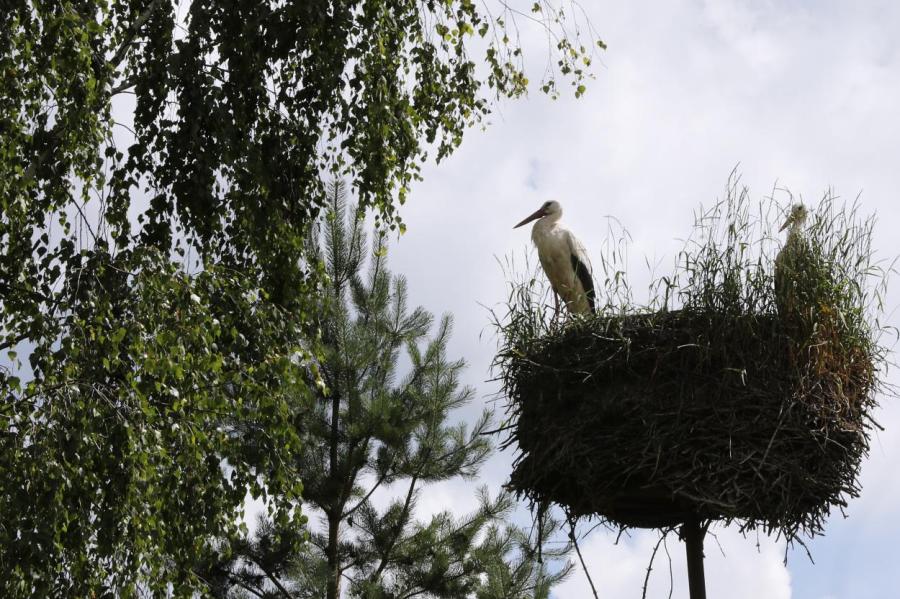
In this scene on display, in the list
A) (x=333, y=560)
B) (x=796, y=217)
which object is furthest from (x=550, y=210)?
(x=333, y=560)

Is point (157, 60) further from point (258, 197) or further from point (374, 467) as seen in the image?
point (374, 467)

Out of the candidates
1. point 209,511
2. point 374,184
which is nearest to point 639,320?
point 374,184

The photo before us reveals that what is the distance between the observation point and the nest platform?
192 inches

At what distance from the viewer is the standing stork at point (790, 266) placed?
514 cm

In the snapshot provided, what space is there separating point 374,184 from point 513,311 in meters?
0.88

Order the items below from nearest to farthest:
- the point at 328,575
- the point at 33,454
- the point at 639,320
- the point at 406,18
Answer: the point at 33,454, the point at 639,320, the point at 406,18, the point at 328,575

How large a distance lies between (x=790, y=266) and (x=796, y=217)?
0.35 meters

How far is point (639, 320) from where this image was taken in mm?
5367

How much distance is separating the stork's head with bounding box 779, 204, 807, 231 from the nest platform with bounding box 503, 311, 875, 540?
1.76 feet

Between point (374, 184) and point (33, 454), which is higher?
point (374, 184)

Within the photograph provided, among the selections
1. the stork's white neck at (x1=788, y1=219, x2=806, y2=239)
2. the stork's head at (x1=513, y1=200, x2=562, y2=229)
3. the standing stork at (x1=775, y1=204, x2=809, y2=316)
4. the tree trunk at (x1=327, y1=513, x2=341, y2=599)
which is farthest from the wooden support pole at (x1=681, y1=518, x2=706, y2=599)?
the tree trunk at (x1=327, y1=513, x2=341, y2=599)

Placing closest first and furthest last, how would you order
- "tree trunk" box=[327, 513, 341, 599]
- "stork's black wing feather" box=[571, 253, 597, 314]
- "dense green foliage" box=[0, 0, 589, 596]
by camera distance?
1. "dense green foliage" box=[0, 0, 589, 596]
2. "stork's black wing feather" box=[571, 253, 597, 314]
3. "tree trunk" box=[327, 513, 341, 599]

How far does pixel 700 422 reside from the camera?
4934mm

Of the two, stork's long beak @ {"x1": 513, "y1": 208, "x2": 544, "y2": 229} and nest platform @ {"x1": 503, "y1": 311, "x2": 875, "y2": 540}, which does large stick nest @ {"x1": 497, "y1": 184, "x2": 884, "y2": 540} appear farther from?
stork's long beak @ {"x1": 513, "y1": 208, "x2": 544, "y2": 229}
